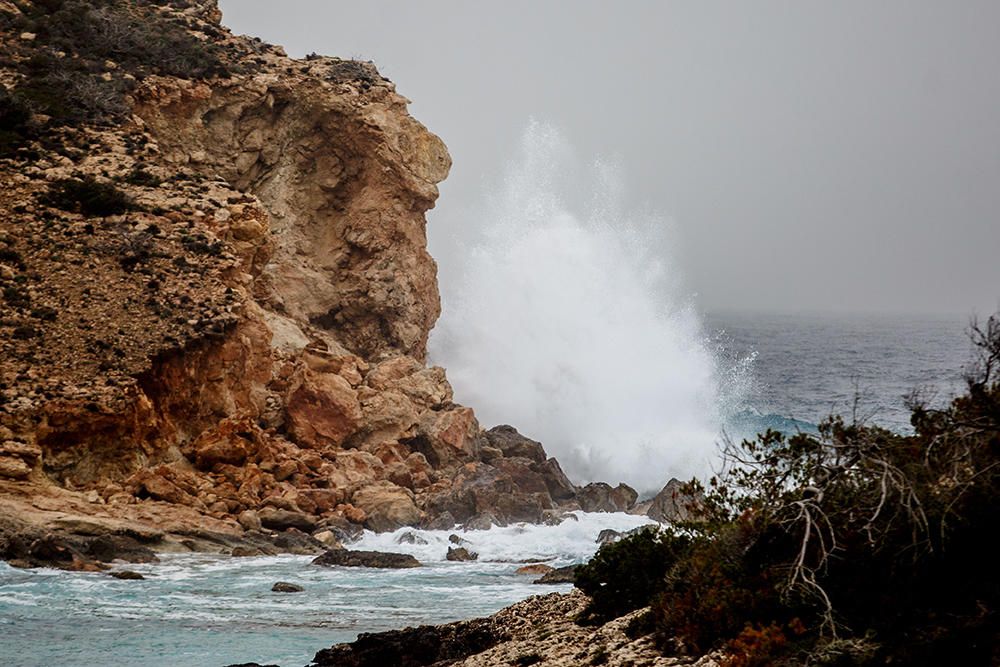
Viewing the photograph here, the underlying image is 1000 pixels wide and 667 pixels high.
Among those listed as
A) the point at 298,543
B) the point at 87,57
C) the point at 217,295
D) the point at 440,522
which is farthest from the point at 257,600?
the point at 87,57

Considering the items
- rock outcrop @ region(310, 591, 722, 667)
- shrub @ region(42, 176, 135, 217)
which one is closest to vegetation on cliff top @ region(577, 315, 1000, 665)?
rock outcrop @ region(310, 591, 722, 667)

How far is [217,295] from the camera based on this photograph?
2995 centimetres

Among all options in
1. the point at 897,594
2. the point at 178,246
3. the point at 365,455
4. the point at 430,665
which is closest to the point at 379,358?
the point at 365,455

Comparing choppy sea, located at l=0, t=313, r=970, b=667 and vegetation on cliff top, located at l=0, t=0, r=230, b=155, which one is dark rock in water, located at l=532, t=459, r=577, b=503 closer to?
choppy sea, located at l=0, t=313, r=970, b=667

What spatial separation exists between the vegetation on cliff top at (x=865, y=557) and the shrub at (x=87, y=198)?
2488 cm

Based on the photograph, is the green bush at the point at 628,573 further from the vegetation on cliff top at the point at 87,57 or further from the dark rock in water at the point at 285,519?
the vegetation on cliff top at the point at 87,57

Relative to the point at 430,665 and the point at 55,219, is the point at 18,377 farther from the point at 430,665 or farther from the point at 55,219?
the point at 430,665

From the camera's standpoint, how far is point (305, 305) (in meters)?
40.7

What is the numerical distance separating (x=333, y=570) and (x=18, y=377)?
8.87 m

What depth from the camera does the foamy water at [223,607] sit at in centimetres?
1510

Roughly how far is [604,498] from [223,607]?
20369mm

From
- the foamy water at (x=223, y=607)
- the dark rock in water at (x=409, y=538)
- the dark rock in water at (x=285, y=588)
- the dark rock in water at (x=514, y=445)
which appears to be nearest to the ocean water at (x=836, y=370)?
the dark rock in water at (x=514, y=445)

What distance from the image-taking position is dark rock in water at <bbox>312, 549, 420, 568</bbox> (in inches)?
987

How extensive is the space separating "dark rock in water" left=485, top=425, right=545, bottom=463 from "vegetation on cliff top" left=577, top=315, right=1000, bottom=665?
28679mm
